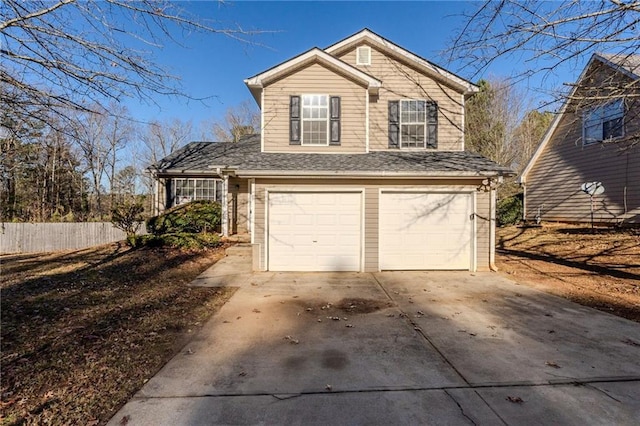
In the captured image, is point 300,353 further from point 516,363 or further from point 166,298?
point 166,298

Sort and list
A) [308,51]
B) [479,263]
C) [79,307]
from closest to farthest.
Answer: [79,307] < [479,263] < [308,51]

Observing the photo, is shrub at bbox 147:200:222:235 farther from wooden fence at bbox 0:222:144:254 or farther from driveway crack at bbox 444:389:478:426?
driveway crack at bbox 444:389:478:426

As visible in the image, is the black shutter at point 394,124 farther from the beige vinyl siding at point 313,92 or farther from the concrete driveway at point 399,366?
the concrete driveway at point 399,366

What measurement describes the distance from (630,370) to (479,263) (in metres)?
5.51

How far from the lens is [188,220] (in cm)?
1261

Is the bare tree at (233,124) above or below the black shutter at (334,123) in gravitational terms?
above

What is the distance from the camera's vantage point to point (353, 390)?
9.96ft

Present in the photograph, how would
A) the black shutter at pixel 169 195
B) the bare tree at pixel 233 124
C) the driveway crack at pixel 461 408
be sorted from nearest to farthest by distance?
the driveway crack at pixel 461 408 → the black shutter at pixel 169 195 → the bare tree at pixel 233 124

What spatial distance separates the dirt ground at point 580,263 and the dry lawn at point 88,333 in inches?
285

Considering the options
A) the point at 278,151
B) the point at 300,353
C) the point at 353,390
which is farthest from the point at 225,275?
the point at 353,390

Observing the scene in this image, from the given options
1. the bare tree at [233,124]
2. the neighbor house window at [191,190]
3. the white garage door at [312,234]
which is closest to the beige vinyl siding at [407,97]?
the white garage door at [312,234]

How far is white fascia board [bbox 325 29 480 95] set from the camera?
1042cm

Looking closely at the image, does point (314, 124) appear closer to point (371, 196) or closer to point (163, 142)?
point (371, 196)

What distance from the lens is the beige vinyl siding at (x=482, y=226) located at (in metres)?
8.78
